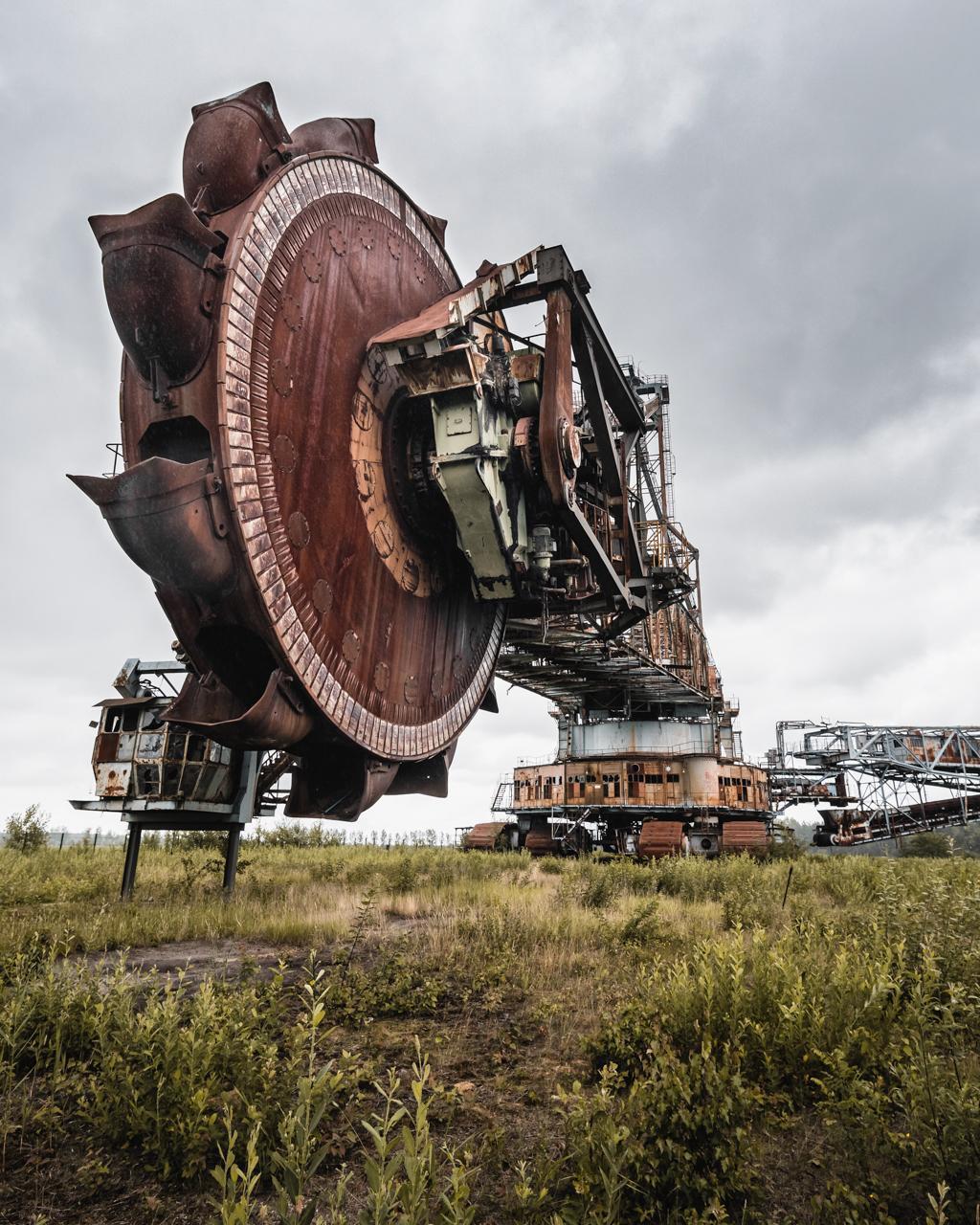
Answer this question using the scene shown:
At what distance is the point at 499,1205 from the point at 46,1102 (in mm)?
2357

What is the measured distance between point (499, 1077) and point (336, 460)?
4191mm

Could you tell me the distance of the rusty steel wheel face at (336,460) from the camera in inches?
178

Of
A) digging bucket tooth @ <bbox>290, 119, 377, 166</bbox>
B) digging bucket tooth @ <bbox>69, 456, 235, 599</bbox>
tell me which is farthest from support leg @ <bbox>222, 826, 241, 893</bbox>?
digging bucket tooth @ <bbox>290, 119, 377, 166</bbox>

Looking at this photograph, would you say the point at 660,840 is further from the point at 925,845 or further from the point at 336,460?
the point at 925,845

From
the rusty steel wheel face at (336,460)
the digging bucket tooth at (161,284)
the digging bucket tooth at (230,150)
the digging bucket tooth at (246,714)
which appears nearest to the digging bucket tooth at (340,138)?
the rusty steel wheel face at (336,460)

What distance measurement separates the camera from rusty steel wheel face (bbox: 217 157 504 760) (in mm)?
4527

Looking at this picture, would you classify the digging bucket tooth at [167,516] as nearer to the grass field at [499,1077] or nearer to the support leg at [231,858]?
the grass field at [499,1077]

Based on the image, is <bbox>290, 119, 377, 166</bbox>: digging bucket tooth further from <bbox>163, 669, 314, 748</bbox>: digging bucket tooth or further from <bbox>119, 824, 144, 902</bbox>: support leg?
<bbox>119, 824, 144, 902</bbox>: support leg

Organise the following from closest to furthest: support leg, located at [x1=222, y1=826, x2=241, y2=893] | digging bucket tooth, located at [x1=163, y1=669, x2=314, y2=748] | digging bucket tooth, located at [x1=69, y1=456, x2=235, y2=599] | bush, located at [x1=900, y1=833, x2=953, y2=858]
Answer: digging bucket tooth, located at [x1=69, y1=456, x2=235, y2=599], digging bucket tooth, located at [x1=163, y1=669, x2=314, y2=748], support leg, located at [x1=222, y1=826, x2=241, y2=893], bush, located at [x1=900, y1=833, x2=953, y2=858]

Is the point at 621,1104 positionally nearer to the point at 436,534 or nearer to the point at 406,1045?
the point at 406,1045

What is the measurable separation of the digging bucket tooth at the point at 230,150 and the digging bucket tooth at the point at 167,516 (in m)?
1.91

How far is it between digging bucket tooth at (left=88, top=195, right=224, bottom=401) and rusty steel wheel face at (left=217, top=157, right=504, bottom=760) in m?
0.15

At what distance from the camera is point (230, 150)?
4.86 metres

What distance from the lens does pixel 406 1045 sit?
16.5 ft
